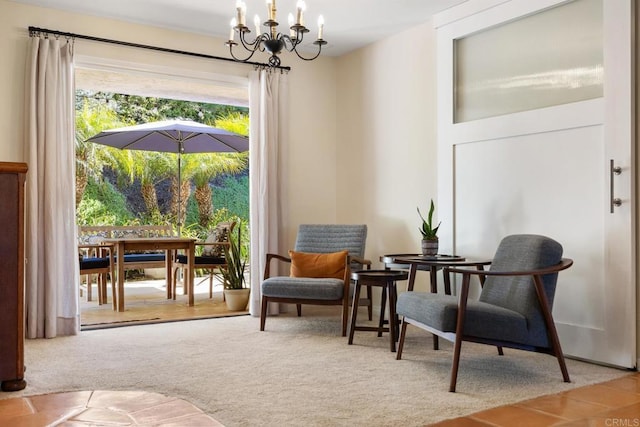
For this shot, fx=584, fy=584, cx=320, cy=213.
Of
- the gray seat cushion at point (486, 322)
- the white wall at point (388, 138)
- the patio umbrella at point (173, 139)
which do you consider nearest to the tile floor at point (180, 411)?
the gray seat cushion at point (486, 322)

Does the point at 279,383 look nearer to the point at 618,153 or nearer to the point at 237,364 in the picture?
the point at 237,364

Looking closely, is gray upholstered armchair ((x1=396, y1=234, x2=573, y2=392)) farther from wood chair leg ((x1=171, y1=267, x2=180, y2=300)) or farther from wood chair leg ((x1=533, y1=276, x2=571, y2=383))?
wood chair leg ((x1=171, y1=267, x2=180, y2=300))

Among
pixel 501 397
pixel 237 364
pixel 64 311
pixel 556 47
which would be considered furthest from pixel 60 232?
pixel 556 47

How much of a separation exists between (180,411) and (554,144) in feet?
8.97

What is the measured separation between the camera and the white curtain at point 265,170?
5176mm

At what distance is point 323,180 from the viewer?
5746mm

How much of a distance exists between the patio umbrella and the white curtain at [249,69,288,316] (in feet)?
3.23

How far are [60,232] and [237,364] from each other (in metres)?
1.85

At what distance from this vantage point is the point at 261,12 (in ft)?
15.0

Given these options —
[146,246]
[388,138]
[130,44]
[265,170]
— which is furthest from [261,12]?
[146,246]

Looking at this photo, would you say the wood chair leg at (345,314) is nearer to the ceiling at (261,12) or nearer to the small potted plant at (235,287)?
the small potted plant at (235,287)

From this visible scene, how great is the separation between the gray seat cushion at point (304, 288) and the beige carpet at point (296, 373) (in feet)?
0.97

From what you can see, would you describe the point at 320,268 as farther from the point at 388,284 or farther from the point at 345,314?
the point at 388,284

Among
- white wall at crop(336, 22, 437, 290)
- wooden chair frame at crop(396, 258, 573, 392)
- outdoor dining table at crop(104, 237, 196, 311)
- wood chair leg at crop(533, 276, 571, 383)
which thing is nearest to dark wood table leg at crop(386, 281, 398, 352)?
wooden chair frame at crop(396, 258, 573, 392)
